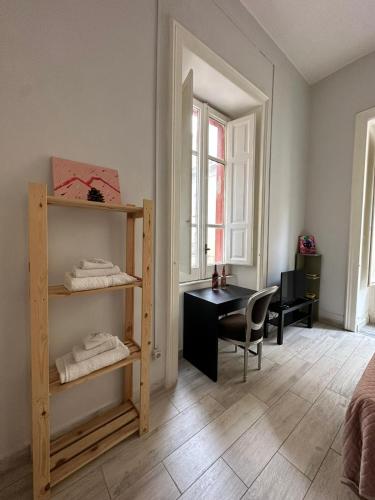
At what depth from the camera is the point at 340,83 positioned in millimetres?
2895

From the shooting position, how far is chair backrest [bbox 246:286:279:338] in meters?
1.69

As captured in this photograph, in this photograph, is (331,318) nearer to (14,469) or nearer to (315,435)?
(315,435)

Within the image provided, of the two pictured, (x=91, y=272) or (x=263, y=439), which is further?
(x=263, y=439)

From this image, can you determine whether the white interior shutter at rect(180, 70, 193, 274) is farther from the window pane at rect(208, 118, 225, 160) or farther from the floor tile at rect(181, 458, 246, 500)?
the floor tile at rect(181, 458, 246, 500)

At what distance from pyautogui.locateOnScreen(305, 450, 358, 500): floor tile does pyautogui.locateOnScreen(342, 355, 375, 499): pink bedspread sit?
2.3 inches

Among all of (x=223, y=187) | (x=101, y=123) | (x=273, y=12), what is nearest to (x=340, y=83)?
(x=273, y=12)

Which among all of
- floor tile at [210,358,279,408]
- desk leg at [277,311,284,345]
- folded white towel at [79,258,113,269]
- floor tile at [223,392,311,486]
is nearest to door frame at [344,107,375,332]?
desk leg at [277,311,284,345]

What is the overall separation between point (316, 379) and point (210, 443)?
116cm

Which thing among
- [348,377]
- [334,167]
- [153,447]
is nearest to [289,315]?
[348,377]

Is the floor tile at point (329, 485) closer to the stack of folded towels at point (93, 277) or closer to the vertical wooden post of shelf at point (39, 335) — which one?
the vertical wooden post of shelf at point (39, 335)

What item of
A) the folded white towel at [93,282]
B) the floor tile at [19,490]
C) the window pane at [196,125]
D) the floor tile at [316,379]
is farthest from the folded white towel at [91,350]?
the window pane at [196,125]

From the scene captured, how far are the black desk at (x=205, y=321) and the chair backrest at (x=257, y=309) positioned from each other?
226 mm

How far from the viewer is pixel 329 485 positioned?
1066mm

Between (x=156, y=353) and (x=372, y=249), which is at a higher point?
(x=372, y=249)
